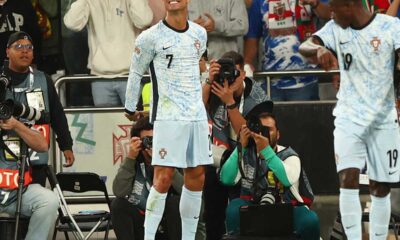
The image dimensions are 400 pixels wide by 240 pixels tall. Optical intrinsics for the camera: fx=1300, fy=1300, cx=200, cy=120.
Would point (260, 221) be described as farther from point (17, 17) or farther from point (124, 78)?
point (17, 17)

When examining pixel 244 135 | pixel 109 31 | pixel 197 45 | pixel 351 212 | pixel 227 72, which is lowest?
pixel 351 212

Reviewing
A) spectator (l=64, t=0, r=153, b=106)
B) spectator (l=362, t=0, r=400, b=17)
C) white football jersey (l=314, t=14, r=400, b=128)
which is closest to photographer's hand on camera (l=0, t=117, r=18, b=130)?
spectator (l=64, t=0, r=153, b=106)

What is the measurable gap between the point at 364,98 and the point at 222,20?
409 centimetres

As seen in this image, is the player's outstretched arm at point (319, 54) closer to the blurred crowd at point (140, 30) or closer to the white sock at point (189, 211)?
the white sock at point (189, 211)

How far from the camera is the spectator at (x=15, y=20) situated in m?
13.8

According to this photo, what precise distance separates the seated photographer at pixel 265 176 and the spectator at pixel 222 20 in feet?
8.02

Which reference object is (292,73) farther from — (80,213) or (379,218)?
(379,218)

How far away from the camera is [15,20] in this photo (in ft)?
45.3

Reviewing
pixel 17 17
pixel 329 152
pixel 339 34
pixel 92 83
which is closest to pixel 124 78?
pixel 92 83

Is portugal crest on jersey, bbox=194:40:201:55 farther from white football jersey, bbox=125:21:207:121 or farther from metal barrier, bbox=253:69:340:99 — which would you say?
metal barrier, bbox=253:69:340:99

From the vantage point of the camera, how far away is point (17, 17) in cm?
1381

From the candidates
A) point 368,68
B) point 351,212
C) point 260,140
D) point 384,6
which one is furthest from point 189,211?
point 384,6

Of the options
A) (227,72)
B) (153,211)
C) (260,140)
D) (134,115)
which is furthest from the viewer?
(227,72)

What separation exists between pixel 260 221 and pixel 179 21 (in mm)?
1861
